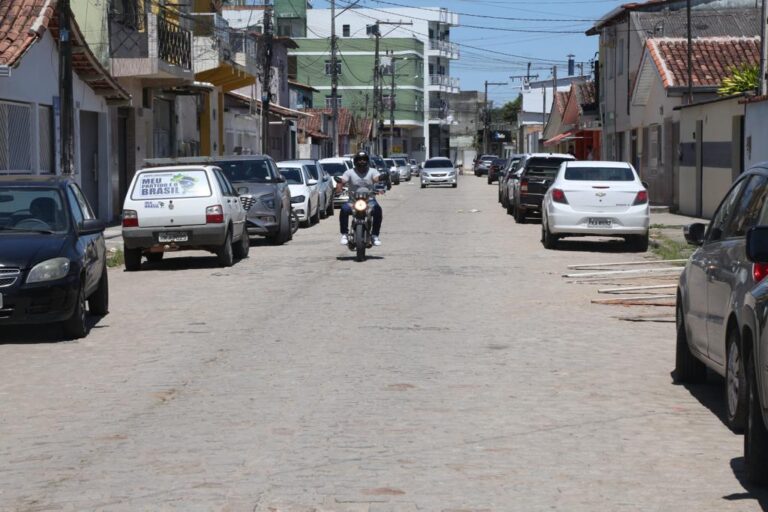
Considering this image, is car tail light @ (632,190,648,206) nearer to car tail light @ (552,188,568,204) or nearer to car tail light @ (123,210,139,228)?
car tail light @ (552,188,568,204)

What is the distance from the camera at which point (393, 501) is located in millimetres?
6598

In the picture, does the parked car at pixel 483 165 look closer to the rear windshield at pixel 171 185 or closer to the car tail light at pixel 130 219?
the rear windshield at pixel 171 185

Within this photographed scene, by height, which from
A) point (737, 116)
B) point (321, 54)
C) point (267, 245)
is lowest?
point (267, 245)

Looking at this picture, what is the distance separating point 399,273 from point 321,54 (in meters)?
104

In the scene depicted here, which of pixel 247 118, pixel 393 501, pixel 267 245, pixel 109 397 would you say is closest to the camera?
pixel 393 501

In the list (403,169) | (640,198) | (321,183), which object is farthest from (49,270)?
(403,169)

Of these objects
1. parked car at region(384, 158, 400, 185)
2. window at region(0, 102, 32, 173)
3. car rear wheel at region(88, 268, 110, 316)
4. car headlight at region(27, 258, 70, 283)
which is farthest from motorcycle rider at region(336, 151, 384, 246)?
parked car at region(384, 158, 400, 185)

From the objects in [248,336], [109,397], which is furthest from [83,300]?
[109,397]

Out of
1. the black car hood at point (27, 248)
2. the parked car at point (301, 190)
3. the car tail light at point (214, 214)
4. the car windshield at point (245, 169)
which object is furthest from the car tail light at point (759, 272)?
the parked car at point (301, 190)

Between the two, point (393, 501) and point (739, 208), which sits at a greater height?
point (739, 208)

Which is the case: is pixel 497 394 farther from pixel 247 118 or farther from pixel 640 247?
pixel 247 118

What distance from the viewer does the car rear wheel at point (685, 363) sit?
10.1m

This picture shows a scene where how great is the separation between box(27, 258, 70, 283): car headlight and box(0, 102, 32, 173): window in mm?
13981

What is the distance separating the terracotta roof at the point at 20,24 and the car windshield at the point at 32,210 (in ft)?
35.0
